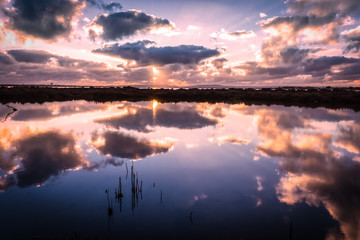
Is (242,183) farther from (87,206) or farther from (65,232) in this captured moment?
(65,232)

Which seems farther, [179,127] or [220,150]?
[179,127]

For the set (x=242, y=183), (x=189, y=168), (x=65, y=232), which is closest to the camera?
(x=65, y=232)

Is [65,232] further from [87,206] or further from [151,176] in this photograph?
[151,176]

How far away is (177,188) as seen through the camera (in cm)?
795

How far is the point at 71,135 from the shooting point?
16.2 metres

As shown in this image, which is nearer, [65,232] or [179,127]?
[65,232]

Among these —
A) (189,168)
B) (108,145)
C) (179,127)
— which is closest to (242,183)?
(189,168)

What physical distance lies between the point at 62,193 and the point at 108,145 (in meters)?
6.49

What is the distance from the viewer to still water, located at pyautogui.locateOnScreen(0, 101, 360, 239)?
566 centimetres

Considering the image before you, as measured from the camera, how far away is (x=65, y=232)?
5.41 metres

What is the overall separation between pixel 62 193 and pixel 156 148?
21.1ft

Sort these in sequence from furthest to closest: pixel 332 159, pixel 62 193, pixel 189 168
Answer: pixel 332 159
pixel 189 168
pixel 62 193

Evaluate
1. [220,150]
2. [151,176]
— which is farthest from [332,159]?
[151,176]

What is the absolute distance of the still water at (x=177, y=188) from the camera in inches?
223
